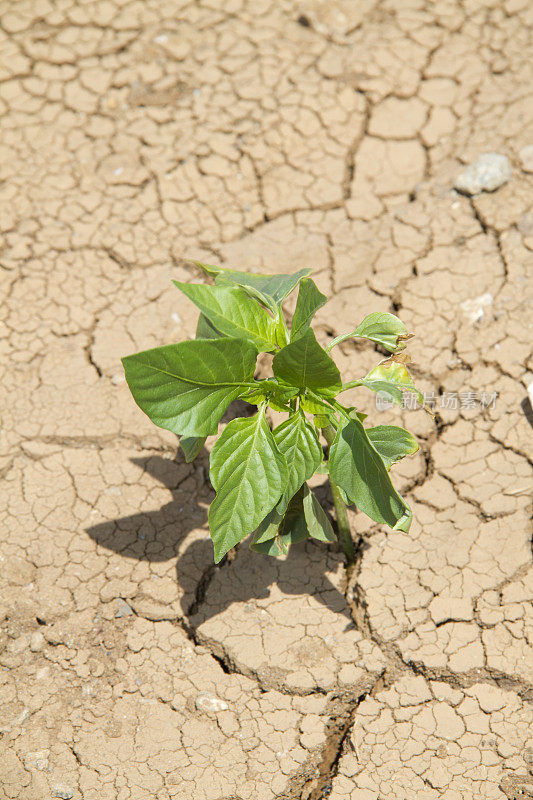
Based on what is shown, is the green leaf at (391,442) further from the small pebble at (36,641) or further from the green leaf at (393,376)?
the small pebble at (36,641)

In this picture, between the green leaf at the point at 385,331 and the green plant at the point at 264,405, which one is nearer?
the green plant at the point at 264,405

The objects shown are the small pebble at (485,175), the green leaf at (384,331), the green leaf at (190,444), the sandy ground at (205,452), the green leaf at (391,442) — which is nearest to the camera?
the green leaf at (391,442)

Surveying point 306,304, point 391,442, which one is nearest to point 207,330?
point 306,304

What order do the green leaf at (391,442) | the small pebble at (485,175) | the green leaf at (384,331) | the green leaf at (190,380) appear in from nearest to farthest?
the green leaf at (190,380) → the green leaf at (391,442) → the green leaf at (384,331) → the small pebble at (485,175)

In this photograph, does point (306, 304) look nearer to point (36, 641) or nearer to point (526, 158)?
point (36, 641)

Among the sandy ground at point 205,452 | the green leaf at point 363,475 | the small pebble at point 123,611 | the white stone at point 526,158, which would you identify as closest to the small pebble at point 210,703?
the sandy ground at point 205,452

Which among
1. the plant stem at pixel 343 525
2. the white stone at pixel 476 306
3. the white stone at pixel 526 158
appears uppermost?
the white stone at pixel 526 158
